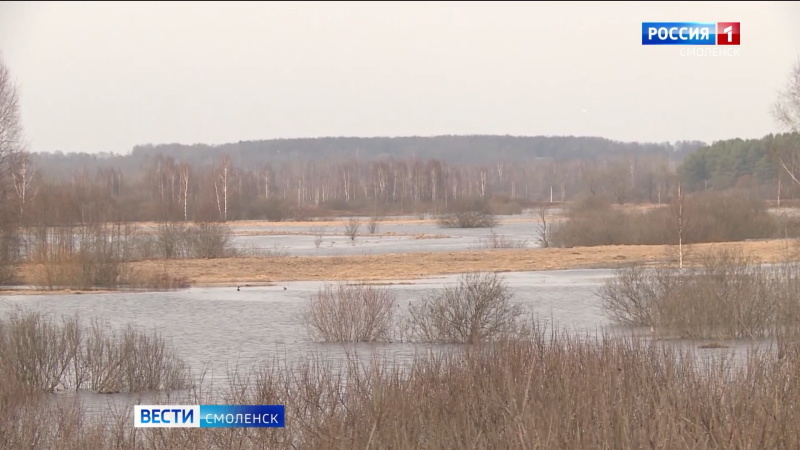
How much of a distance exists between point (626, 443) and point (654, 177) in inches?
4914

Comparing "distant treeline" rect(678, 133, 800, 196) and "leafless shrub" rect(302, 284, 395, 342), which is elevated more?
"distant treeline" rect(678, 133, 800, 196)

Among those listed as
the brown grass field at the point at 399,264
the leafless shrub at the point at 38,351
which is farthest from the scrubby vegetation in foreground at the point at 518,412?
the brown grass field at the point at 399,264

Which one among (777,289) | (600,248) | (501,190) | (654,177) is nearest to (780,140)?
(600,248)

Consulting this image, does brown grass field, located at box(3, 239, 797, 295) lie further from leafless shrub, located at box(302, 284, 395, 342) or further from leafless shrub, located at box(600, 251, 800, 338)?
leafless shrub, located at box(600, 251, 800, 338)

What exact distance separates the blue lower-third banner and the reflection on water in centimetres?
518

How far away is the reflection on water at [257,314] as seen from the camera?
728 inches

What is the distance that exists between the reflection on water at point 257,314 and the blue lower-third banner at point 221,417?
5176mm

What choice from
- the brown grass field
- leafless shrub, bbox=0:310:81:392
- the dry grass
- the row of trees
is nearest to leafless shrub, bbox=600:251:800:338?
leafless shrub, bbox=0:310:81:392

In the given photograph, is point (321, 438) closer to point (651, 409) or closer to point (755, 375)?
point (651, 409)

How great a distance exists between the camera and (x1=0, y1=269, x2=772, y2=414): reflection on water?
18484 mm

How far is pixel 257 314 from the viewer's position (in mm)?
27078

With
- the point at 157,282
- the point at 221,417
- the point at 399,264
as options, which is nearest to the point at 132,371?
Result: the point at 221,417

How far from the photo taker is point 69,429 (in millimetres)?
8266

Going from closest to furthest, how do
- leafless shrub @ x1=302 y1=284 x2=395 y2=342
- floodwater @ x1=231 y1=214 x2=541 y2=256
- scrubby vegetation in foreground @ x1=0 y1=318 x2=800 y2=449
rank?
scrubby vegetation in foreground @ x1=0 y1=318 x2=800 y2=449
leafless shrub @ x1=302 y1=284 x2=395 y2=342
floodwater @ x1=231 y1=214 x2=541 y2=256
